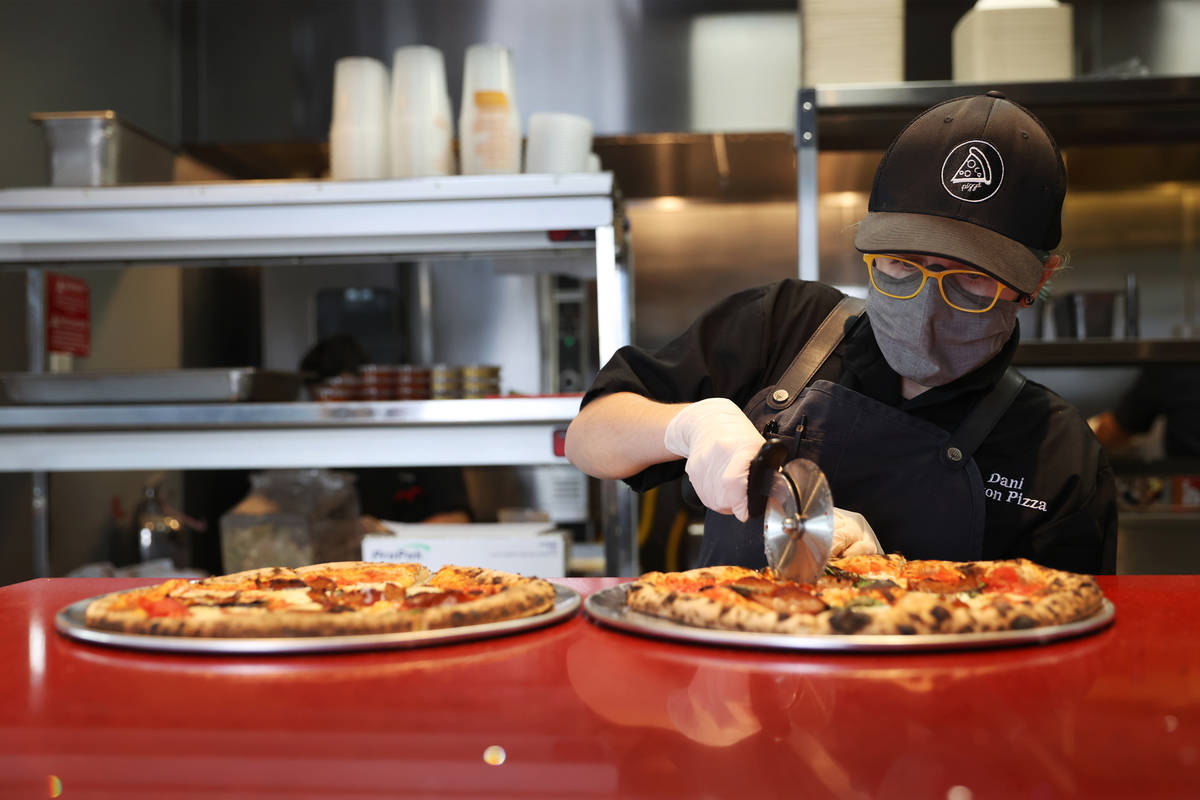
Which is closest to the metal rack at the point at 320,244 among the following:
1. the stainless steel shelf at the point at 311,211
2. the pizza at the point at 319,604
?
the stainless steel shelf at the point at 311,211

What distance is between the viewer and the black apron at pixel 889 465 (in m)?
1.48

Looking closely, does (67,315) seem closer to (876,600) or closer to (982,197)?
(982,197)

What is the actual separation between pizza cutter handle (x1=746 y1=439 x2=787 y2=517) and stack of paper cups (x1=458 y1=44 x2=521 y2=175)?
1.71 meters

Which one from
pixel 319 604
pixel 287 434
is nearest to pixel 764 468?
pixel 319 604

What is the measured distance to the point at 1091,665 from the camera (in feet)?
2.57

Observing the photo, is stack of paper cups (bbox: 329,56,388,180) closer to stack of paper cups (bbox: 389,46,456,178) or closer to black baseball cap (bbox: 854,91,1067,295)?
stack of paper cups (bbox: 389,46,456,178)

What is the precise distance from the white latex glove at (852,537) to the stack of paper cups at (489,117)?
152 cm

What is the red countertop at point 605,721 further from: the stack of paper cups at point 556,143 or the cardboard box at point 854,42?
the cardboard box at point 854,42

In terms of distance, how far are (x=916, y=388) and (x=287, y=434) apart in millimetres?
1529

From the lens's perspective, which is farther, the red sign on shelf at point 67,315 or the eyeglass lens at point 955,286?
the red sign on shelf at point 67,315

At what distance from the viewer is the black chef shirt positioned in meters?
1.47

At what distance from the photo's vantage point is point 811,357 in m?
1.61

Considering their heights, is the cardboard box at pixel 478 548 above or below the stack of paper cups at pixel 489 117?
below

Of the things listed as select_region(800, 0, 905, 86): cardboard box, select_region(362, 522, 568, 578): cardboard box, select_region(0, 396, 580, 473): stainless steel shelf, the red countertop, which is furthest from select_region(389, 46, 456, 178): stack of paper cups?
the red countertop
